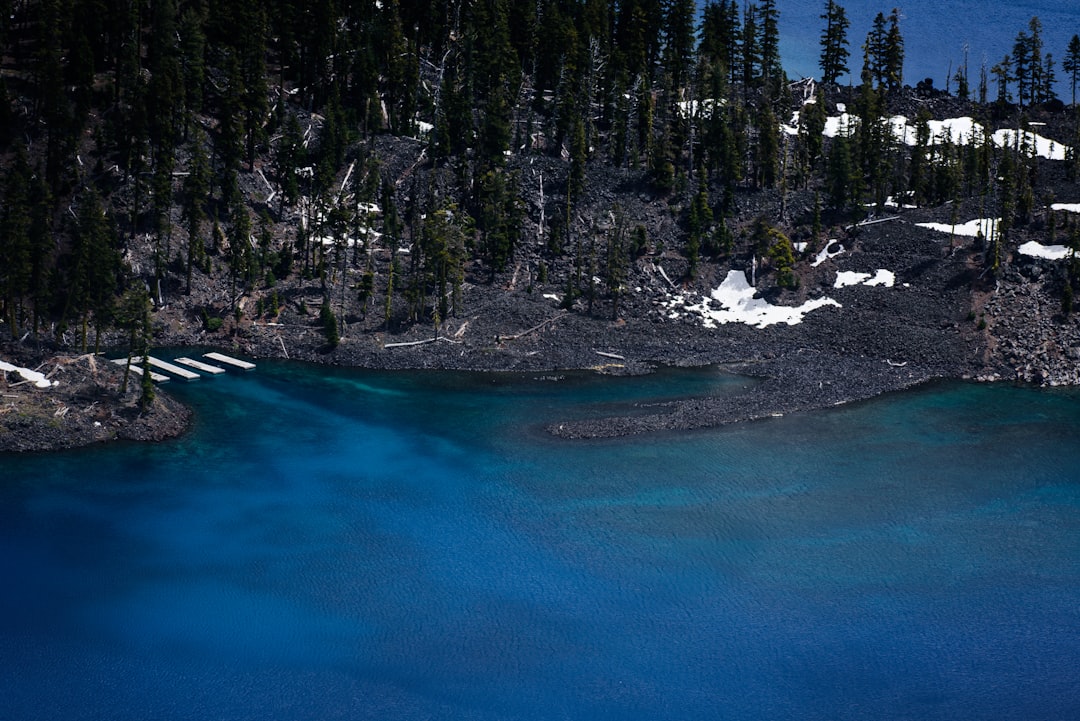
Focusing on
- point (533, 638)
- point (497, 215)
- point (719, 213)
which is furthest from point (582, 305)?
point (533, 638)

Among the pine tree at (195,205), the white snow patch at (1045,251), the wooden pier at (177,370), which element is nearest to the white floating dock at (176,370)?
Result: the wooden pier at (177,370)

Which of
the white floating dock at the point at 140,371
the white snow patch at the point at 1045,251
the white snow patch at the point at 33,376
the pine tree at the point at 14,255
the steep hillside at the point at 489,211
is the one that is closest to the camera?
the white snow patch at the point at 33,376

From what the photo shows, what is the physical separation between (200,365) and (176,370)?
243 cm

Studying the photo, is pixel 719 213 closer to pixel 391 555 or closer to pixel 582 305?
pixel 582 305

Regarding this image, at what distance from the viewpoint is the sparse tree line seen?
3282 inches

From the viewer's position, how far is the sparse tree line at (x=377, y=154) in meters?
83.4

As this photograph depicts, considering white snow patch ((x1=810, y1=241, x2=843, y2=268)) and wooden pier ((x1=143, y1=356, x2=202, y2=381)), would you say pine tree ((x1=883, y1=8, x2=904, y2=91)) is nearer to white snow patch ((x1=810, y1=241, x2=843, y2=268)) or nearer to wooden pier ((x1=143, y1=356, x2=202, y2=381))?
white snow patch ((x1=810, y1=241, x2=843, y2=268))

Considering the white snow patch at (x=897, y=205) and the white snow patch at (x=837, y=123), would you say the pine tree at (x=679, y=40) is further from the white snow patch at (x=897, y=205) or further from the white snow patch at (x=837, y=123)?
the white snow patch at (x=897, y=205)

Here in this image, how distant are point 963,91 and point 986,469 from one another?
100 metres

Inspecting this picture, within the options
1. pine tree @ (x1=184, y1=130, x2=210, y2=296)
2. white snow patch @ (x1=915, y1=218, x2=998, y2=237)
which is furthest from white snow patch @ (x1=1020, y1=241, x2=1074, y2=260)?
pine tree @ (x1=184, y1=130, x2=210, y2=296)

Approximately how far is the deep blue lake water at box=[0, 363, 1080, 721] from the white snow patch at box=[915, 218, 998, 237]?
1294 inches

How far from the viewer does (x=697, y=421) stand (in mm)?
63344

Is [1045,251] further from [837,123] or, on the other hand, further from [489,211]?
[489,211]

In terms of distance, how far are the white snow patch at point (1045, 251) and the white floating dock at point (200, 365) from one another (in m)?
74.9
